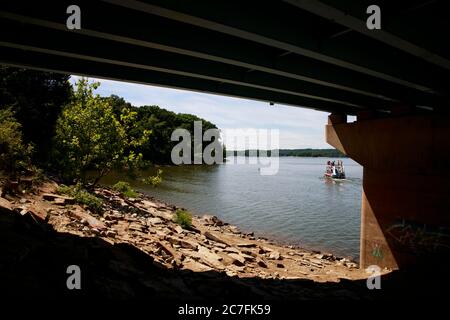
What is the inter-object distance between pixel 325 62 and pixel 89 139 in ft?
43.3

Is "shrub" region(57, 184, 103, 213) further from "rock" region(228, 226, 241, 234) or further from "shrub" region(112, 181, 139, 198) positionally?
"rock" region(228, 226, 241, 234)

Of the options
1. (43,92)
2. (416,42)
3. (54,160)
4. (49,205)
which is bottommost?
(49,205)

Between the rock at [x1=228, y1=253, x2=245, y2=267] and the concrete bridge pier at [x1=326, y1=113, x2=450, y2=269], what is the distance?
17.9 feet

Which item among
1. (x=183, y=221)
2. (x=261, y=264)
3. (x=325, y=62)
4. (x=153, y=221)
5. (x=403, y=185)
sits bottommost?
(x=261, y=264)

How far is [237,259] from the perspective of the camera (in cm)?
1123

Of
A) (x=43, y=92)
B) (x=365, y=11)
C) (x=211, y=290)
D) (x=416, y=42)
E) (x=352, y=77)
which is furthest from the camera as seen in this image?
(x=43, y=92)

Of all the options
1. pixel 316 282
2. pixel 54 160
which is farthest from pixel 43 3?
pixel 54 160

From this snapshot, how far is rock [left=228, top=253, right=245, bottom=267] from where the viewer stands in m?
11.0

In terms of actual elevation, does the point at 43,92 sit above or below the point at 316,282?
above

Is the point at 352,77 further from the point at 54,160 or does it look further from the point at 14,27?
the point at 54,160

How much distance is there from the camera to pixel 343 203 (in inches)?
1298

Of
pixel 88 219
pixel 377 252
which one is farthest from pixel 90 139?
pixel 377 252

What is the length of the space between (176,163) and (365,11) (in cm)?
7741

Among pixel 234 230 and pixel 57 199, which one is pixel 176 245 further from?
pixel 234 230
